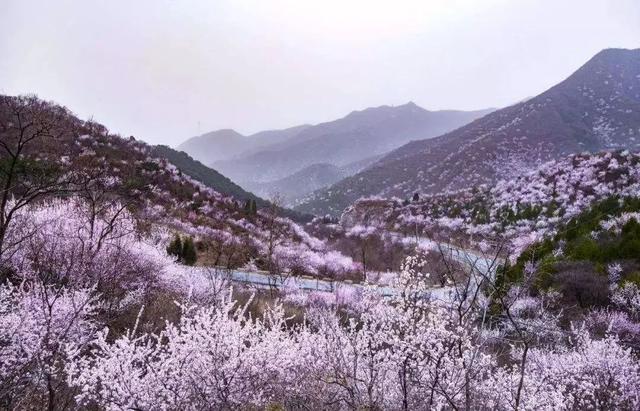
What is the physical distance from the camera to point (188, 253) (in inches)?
913

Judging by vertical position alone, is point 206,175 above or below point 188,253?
above

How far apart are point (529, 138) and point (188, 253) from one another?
70133 mm

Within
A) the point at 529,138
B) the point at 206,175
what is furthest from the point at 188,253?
the point at 529,138

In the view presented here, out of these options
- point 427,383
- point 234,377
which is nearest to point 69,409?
point 234,377

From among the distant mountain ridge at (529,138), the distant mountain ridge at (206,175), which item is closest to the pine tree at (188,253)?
the distant mountain ridge at (206,175)

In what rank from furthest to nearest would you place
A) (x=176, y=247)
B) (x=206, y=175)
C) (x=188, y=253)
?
(x=206, y=175), (x=188, y=253), (x=176, y=247)

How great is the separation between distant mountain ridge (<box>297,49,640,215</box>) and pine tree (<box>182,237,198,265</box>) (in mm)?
53359

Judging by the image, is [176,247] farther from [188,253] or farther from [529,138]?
[529,138]

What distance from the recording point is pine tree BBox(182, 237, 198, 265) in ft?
75.4

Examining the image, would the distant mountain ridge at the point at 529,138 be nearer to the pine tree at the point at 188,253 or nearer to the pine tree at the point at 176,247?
the pine tree at the point at 188,253

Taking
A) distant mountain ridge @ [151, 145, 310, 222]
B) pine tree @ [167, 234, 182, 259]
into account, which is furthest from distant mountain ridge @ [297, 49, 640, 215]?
pine tree @ [167, 234, 182, 259]

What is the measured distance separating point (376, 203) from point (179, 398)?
4912cm

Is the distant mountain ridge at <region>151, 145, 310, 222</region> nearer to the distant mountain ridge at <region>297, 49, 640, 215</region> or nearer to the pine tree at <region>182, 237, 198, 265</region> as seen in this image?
the distant mountain ridge at <region>297, 49, 640, 215</region>

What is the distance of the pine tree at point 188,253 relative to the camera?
75.4 feet
